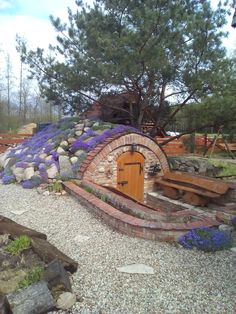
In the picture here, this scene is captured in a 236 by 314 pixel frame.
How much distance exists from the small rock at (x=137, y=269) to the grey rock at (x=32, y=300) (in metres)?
1.18

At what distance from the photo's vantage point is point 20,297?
2.89 m

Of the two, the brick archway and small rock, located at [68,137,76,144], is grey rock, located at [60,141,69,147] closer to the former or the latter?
small rock, located at [68,137,76,144]

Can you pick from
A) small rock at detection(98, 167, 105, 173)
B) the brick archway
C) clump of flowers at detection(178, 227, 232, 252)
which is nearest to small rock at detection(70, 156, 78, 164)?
the brick archway

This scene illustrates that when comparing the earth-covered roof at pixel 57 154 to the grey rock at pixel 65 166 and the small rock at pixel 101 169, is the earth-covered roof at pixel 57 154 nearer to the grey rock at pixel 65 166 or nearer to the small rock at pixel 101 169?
the grey rock at pixel 65 166

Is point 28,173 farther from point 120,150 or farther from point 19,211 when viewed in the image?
point 120,150

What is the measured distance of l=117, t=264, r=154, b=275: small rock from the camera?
3850 mm

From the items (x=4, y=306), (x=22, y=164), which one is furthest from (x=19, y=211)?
(x=4, y=306)

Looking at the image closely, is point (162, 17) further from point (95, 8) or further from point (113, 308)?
point (113, 308)

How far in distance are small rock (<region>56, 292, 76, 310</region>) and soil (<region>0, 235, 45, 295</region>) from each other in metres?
0.45

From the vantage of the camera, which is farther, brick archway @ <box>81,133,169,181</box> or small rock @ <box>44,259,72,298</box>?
brick archway @ <box>81,133,169,181</box>

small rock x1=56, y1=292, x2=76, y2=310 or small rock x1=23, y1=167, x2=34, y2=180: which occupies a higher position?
small rock x1=23, y1=167, x2=34, y2=180

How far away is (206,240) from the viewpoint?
4.68 metres

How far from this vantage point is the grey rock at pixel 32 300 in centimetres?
280

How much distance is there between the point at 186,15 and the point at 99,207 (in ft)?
19.4
